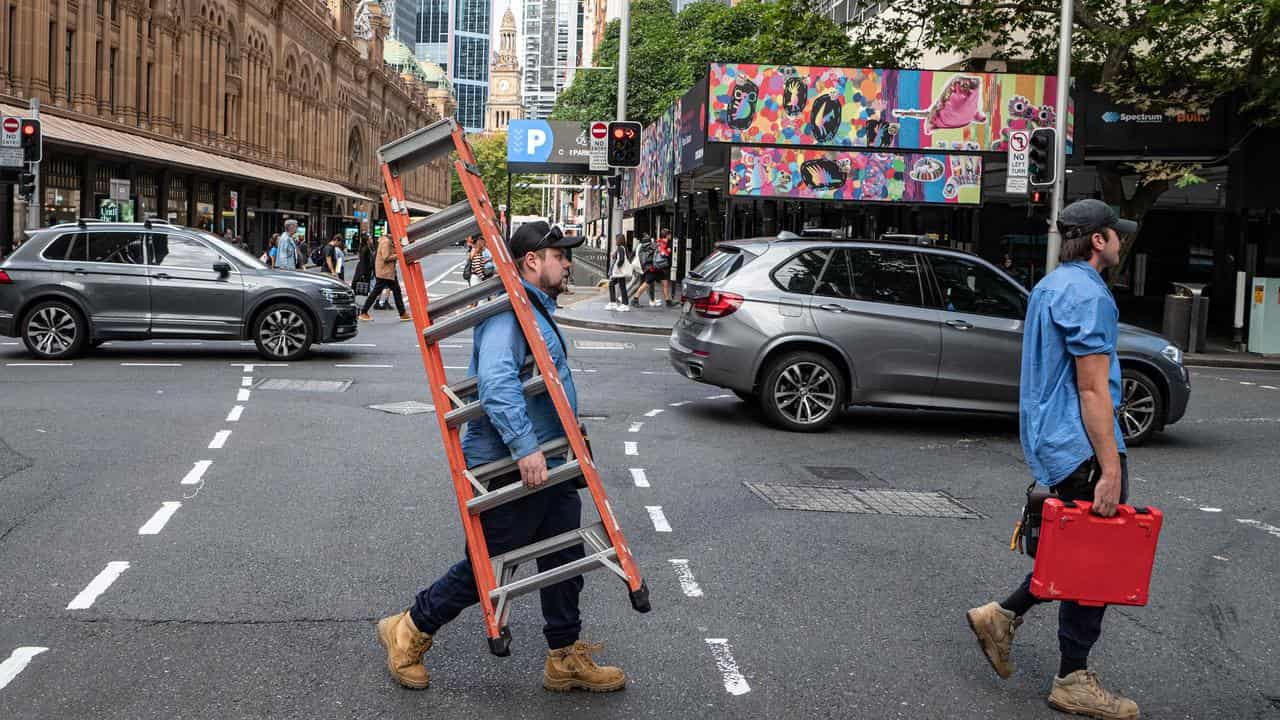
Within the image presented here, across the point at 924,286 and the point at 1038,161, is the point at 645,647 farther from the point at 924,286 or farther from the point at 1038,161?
the point at 1038,161

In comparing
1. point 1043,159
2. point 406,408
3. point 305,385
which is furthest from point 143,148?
point 406,408

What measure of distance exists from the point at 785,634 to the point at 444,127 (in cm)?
257

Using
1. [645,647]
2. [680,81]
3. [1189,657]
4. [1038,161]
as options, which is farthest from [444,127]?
[680,81]

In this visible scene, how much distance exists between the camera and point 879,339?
37.1ft

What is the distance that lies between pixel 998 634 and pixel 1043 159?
16.1 metres

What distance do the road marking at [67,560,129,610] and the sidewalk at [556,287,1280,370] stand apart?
17340 mm

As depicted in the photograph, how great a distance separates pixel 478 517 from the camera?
15.2 ft

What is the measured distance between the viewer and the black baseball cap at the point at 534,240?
467 centimetres

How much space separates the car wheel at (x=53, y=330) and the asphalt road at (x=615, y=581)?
397 cm

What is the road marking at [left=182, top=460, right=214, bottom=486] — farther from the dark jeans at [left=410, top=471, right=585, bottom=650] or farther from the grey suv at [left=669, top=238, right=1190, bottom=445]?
the grey suv at [left=669, top=238, right=1190, bottom=445]

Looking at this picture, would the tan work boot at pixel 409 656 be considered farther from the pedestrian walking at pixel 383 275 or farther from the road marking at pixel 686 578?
the pedestrian walking at pixel 383 275

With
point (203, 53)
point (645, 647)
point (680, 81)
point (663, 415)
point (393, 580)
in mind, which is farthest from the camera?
point (680, 81)

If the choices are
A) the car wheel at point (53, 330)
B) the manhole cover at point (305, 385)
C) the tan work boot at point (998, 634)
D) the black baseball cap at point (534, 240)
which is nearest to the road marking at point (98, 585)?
the black baseball cap at point (534, 240)

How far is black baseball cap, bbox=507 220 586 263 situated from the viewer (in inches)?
184
